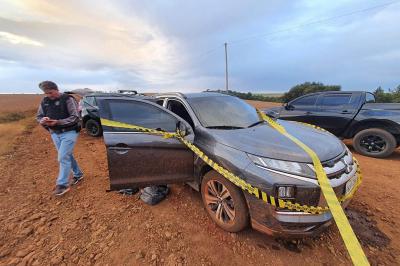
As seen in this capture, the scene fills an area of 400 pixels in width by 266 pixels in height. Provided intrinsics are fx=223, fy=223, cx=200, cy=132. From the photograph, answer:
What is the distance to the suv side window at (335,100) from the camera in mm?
5893

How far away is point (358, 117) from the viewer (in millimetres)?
5543

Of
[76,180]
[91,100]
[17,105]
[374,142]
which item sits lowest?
[76,180]

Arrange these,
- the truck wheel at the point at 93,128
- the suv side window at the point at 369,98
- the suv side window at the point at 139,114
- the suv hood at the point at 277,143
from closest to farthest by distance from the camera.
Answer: the suv hood at the point at 277,143 → the suv side window at the point at 139,114 → the suv side window at the point at 369,98 → the truck wheel at the point at 93,128

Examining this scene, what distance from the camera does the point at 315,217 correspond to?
206 cm

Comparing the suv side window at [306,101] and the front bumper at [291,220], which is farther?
the suv side window at [306,101]

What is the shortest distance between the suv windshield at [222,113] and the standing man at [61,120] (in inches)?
75.2

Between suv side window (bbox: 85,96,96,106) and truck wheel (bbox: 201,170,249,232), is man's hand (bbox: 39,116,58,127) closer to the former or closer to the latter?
truck wheel (bbox: 201,170,249,232)

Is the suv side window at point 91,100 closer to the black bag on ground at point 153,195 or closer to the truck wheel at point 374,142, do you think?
the black bag on ground at point 153,195

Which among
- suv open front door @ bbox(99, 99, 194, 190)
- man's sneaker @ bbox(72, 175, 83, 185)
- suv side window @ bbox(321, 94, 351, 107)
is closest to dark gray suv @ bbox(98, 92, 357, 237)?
suv open front door @ bbox(99, 99, 194, 190)

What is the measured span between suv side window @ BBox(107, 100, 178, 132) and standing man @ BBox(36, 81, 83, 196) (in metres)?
0.88

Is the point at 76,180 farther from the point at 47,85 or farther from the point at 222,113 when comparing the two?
the point at 222,113

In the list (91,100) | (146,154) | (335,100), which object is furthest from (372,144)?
(91,100)

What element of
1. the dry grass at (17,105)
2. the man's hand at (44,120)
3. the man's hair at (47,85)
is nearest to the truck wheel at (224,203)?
the man's hand at (44,120)

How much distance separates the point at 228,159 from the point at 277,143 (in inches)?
21.8
